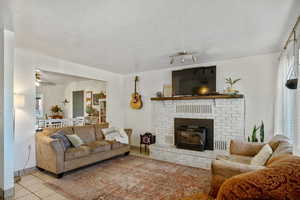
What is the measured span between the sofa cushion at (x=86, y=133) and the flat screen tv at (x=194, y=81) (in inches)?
96.7

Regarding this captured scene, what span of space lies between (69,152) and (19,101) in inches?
52.3

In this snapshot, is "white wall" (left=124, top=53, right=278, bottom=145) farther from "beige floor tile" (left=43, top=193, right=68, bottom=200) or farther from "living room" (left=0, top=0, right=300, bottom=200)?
"beige floor tile" (left=43, top=193, right=68, bottom=200)

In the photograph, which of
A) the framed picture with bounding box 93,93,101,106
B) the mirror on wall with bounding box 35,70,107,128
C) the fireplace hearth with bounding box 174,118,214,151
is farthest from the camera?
the framed picture with bounding box 93,93,101,106

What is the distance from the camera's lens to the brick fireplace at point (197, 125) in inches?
151

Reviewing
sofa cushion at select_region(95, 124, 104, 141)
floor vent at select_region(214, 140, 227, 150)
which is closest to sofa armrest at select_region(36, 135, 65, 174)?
sofa cushion at select_region(95, 124, 104, 141)

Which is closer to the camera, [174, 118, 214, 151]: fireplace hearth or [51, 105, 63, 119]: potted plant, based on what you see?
[174, 118, 214, 151]: fireplace hearth

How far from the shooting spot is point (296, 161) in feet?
3.55

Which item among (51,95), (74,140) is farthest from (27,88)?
(51,95)

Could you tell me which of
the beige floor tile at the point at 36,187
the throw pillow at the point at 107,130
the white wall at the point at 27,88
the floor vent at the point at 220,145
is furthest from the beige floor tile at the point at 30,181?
the floor vent at the point at 220,145

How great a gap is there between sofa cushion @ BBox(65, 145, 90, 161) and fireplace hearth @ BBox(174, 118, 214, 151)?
7.28ft

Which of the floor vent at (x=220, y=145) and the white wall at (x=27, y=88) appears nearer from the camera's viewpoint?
the white wall at (x=27, y=88)

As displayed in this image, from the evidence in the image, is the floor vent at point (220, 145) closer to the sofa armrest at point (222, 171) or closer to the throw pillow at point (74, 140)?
the sofa armrest at point (222, 171)

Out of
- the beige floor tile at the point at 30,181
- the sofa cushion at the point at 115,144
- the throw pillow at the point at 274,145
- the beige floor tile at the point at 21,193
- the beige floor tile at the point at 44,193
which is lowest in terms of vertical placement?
the beige floor tile at the point at 30,181

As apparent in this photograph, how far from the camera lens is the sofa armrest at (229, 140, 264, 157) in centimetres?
280
